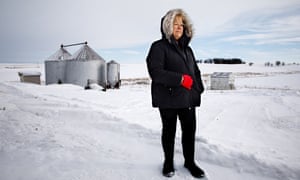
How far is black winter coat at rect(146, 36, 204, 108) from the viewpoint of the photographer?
2176mm

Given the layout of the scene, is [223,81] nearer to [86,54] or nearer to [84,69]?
[84,69]

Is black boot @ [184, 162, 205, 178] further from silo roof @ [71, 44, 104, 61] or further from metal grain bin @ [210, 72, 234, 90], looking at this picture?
silo roof @ [71, 44, 104, 61]

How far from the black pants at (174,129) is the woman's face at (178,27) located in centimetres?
85

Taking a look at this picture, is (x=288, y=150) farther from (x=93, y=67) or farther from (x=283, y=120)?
(x=93, y=67)

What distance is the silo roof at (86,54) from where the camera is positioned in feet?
58.8

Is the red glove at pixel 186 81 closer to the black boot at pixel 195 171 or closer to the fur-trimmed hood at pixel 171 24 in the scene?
the fur-trimmed hood at pixel 171 24

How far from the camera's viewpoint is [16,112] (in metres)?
4.87

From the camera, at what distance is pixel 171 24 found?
2.23 meters

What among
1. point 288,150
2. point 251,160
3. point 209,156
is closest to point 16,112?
point 209,156

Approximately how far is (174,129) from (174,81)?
604 mm

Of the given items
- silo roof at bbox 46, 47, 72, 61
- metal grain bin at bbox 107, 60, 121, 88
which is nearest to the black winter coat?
metal grain bin at bbox 107, 60, 121, 88

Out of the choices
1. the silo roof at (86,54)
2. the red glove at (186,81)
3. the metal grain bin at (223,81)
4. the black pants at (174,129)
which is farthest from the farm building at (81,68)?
the red glove at (186,81)

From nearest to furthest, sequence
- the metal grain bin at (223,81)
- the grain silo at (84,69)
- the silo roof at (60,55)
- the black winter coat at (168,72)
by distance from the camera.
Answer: the black winter coat at (168,72) < the metal grain bin at (223,81) < the grain silo at (84,69) < the silo roof at (60,55)

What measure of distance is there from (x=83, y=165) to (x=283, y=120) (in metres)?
4.81
